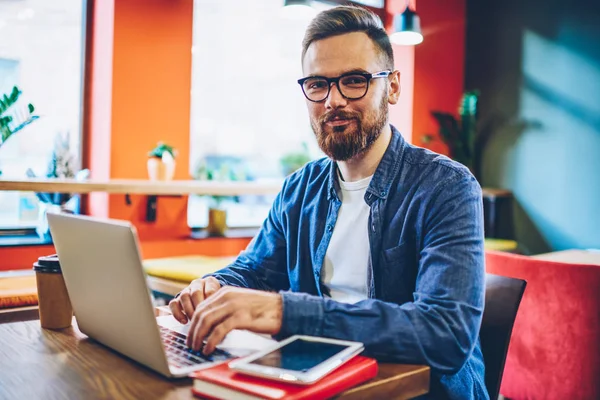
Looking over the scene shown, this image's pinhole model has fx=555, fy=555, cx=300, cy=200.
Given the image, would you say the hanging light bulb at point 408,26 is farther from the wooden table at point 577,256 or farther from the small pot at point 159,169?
the small pot at point 159,169

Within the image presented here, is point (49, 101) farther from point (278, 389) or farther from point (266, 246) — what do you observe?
point (278, 389)

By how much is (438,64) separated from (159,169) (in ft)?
9.70

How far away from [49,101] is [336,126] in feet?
8.50

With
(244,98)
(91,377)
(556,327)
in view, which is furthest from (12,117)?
(556,327)

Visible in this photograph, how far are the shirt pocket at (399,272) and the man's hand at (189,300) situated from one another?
392mm

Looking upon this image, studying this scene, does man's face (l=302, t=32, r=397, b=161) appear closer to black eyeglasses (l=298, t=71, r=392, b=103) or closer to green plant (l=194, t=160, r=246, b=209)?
black eyeglasses (l=298, t=71, r=392, b=103)

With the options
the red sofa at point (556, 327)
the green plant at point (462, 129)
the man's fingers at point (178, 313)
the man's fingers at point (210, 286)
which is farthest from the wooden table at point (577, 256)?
the man's fingers at point (178, 313)

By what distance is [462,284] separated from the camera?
104cm

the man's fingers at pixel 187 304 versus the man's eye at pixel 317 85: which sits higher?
the man's eye at pixel 317 85

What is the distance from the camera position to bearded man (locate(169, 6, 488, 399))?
0.95 m

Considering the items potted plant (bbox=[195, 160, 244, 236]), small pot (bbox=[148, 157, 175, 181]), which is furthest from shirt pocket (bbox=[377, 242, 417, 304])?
potted plant (bbox=[195, 160, 244, 236])

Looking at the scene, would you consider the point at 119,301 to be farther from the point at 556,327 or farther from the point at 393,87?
the point at 556,327

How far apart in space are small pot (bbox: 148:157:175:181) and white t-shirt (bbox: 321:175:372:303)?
6.64 feet

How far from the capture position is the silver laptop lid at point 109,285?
82cm
